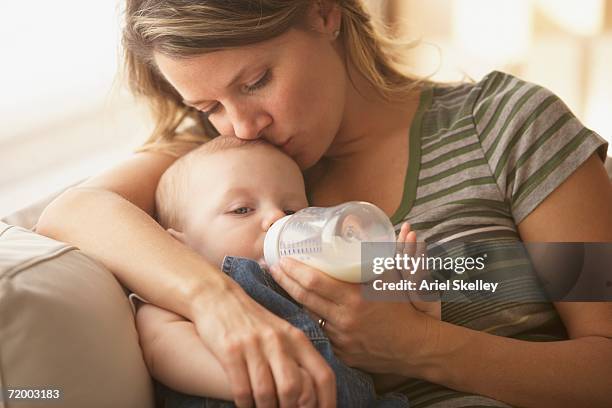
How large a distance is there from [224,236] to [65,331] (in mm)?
370

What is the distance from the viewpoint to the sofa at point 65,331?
0.95 metres

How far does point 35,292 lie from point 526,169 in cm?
84

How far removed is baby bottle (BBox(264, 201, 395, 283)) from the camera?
110cm

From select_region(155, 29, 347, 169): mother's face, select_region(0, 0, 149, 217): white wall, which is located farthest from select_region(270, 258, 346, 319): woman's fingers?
select_region(0, 0, 149, 217): white wall

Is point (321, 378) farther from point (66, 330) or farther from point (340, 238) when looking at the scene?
point (66, 330)

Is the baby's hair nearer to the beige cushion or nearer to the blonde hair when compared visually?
the blonde hair

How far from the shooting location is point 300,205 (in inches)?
54.4

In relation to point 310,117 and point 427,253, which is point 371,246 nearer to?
point 427,253

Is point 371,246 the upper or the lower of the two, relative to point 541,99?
lower

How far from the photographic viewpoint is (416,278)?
1172mm

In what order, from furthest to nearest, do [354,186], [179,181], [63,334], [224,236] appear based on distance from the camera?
[354,186] < [179,181] < [224,236] < [63,334]

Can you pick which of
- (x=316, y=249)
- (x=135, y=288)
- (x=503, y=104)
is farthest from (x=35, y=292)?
(x=503, y=104)

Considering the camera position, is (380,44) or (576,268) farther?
(380,44)

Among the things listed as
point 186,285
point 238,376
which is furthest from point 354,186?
point 238,376
